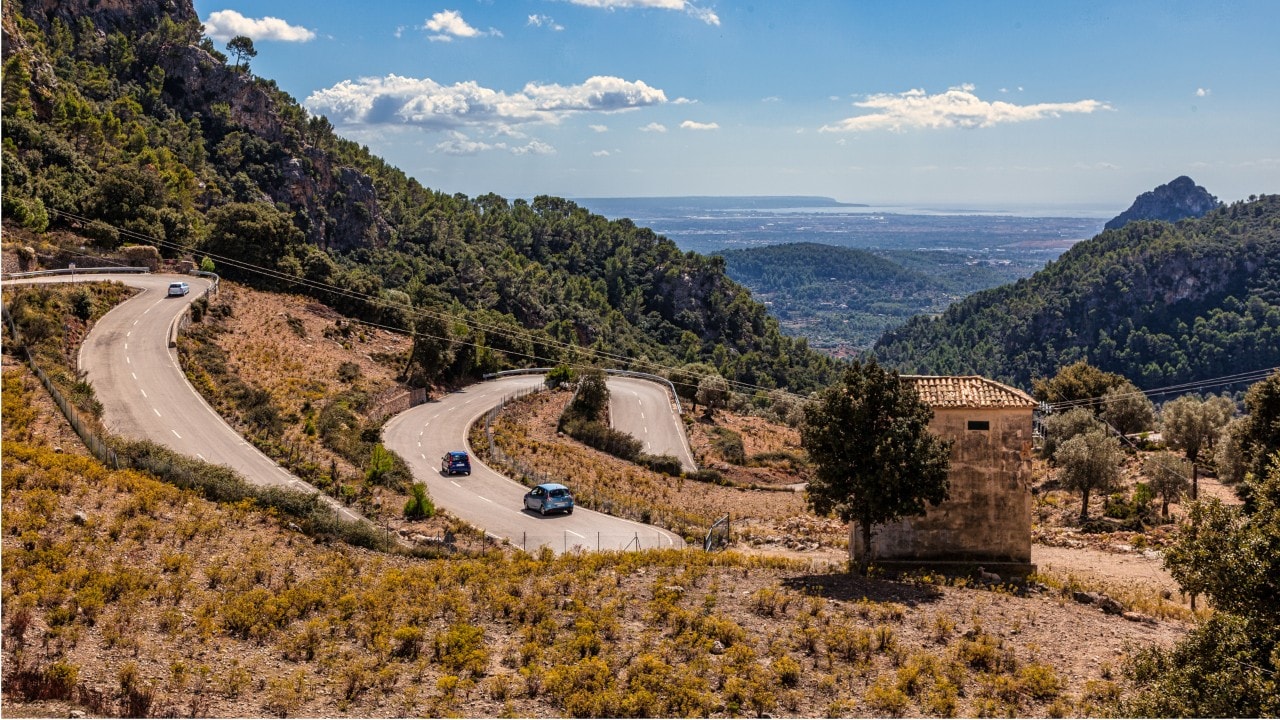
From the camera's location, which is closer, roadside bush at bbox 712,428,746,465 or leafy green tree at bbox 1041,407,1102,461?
leafy green tree at bbox 1041,407,1102,461

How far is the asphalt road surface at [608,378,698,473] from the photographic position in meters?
51.1

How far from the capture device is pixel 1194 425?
143 feet

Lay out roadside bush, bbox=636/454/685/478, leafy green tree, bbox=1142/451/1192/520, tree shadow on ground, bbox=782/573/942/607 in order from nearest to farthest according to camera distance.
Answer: tree shadow on ground, bbox=782/573/942/607 → leafy green tree, bbox=1142/451/1192/520 → roadside bush, bbox=636/454/685/478

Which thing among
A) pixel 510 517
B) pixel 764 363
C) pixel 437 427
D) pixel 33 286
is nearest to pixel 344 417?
pixel 437 427

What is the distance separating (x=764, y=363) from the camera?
428 ft

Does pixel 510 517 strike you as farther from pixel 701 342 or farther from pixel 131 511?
pixel 701 342

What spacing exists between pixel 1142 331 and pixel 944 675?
552 ft

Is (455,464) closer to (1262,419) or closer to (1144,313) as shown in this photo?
(1262,419)

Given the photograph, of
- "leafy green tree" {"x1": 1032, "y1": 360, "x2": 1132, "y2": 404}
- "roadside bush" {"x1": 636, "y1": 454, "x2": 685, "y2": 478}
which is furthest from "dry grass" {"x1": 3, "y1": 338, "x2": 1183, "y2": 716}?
"leafy green tree" {"x1": 1032, "y1": 360, "x2": 1132, "y2": 404}

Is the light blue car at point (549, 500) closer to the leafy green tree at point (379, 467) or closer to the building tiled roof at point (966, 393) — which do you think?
the leafy green tree at point (379, 467)

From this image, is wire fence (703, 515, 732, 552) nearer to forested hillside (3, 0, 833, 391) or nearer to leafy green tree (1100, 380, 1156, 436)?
forested hillside (3, 0, 833, 391)

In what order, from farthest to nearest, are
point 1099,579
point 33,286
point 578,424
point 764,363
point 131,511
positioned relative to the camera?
point 764,363 → point 578,424 → point 33,286 → point 1099,579 → point 131,511

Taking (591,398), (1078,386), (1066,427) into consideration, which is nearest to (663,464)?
(591,398)

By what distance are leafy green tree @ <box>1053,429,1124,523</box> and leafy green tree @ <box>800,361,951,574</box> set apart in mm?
14111
